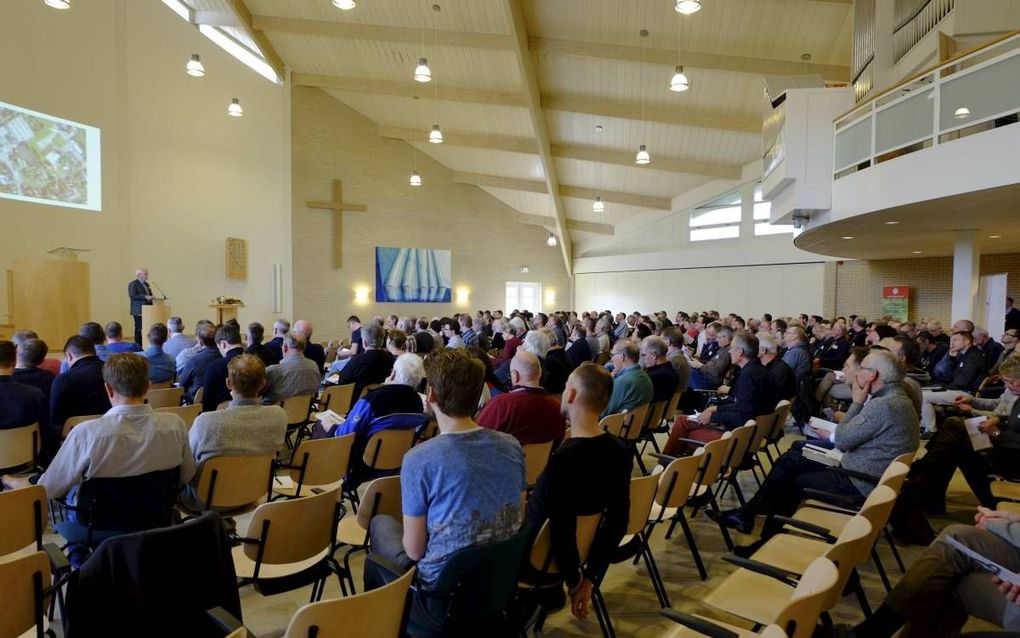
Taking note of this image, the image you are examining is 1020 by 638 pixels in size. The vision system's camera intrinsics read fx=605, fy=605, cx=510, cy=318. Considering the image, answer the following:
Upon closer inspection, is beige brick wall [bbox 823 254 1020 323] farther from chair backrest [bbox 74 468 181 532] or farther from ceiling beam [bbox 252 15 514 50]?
chair backrest [bbox 74 468 181 532]

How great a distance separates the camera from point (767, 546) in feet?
9.23

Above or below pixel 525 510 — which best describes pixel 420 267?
above

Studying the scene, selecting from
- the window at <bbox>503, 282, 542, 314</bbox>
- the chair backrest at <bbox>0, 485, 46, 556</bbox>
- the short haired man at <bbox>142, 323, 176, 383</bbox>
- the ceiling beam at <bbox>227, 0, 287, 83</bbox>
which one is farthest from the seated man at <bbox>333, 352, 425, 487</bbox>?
the window at <bbox>503, 282, 542, 314</bbox>

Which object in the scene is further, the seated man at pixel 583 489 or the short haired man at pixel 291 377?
the short haired man at pixel 291 377

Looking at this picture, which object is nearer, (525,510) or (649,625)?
(525,510)

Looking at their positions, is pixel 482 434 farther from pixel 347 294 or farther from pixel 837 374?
pixel 347 294

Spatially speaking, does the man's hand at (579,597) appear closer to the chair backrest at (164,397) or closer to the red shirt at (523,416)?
the red shirt at (523,416)

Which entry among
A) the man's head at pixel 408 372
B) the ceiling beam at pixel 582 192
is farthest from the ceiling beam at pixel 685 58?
Answer: the man's head at pixel 408 372

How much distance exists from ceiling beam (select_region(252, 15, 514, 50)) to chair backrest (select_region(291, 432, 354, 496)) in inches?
365

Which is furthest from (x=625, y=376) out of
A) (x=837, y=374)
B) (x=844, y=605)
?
(x=837, y=374)

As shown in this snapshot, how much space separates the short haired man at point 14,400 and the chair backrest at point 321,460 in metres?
1.72

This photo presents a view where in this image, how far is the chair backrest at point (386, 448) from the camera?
3684 mm

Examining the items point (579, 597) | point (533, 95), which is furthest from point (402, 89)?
point (579, 597)

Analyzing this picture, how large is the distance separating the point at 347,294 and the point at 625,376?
13.5 meters
